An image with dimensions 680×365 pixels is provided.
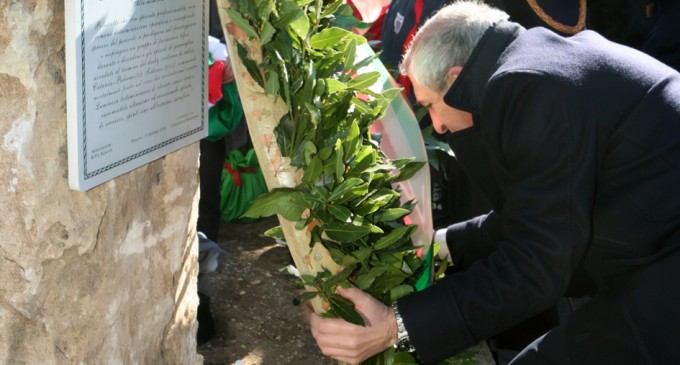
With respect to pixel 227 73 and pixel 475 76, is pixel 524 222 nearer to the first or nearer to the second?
pixel 475 76

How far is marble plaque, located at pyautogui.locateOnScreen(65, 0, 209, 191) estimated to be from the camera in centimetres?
174

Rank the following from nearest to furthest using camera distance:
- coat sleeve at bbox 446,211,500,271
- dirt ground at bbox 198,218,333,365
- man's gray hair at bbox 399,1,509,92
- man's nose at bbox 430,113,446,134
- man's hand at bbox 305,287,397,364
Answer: man's hand at bbox 305,287,397,364 → man's gray hair at bbox 399,1,509,92 → man's nose at bbox 430,113,446,134 → coat sleeve at bbox 446,211,500,271 → dirt ground at bbox 198,218,333,365

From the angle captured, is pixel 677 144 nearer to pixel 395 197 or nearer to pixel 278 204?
pixel 395 197

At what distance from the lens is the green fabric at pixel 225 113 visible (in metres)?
4.36

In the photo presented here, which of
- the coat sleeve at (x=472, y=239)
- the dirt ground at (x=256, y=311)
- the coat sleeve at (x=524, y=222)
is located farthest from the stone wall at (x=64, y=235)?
the dirt ground at (x=256, y=311)

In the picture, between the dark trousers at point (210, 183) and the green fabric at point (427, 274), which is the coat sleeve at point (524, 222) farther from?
the dark trousers at point (210, 183)

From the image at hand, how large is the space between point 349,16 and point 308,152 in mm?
403

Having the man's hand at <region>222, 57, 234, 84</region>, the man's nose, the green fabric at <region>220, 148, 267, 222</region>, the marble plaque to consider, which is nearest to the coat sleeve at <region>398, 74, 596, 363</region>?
the man's nose

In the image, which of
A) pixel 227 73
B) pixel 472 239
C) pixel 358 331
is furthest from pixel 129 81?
pixel 227 73

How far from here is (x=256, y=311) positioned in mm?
4500

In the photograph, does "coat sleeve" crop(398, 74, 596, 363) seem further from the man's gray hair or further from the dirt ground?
the dirt ground

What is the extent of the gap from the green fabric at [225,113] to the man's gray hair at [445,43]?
2035mm

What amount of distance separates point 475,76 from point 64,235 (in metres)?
1.12

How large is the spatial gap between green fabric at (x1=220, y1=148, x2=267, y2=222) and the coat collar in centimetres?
308
